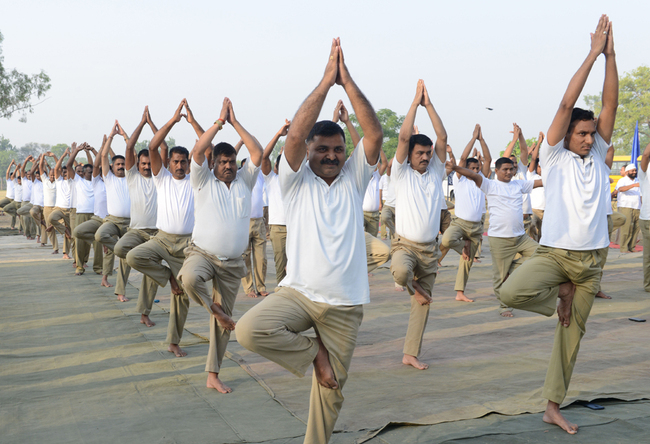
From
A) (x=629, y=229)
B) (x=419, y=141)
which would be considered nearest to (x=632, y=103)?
(x=629, y=229)

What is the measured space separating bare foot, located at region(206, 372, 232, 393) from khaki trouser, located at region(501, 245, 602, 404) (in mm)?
2613

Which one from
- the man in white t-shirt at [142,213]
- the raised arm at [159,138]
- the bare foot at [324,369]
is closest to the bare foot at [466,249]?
the man in white t-shirt at [142,213]

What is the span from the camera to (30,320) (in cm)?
872

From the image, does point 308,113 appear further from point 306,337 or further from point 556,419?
point 556,419

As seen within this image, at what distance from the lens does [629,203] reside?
46.8ft

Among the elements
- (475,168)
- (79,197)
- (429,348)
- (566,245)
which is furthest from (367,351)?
(79,197)

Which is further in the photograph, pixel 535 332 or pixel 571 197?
pixel 535 332

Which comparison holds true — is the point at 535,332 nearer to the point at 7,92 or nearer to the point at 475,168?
the point at 475,168

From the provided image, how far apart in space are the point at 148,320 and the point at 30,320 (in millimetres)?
1911

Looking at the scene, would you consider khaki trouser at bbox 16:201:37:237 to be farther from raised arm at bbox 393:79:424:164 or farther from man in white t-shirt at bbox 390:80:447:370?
raised arm at bbox 393:79:424:164

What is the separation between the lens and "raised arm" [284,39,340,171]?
11.9ft

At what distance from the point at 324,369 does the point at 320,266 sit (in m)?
0.65

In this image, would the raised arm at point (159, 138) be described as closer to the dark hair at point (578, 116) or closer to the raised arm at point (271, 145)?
the raised arm at point (271, 145)

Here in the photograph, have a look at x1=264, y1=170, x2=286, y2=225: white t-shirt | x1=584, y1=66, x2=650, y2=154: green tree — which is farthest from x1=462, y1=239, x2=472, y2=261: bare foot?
x1=584, y1=66, x2=650, y2=154: green tree
